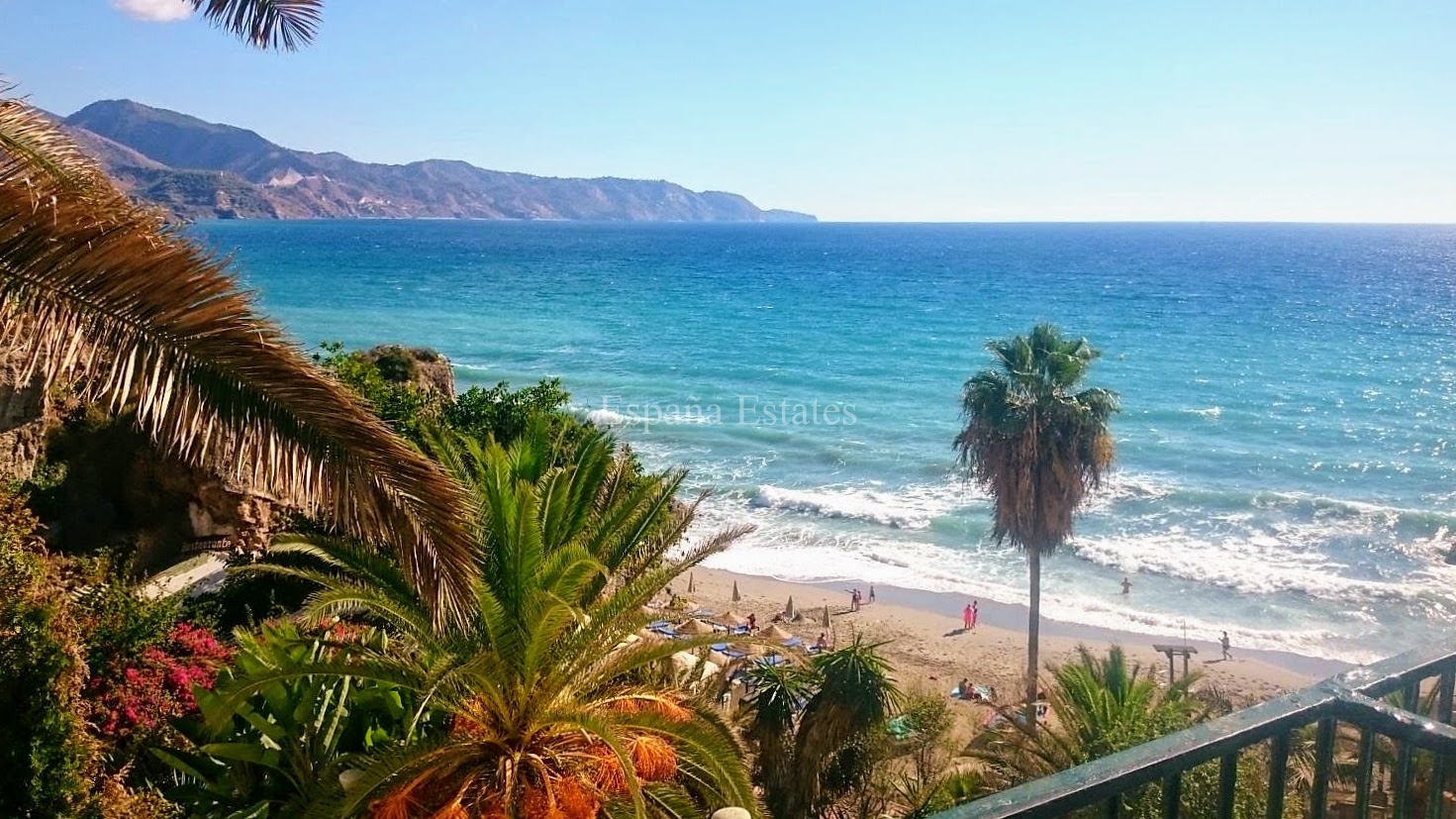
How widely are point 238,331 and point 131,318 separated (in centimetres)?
37

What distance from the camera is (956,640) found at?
77.6ft

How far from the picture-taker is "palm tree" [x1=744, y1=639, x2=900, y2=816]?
11.2 metres

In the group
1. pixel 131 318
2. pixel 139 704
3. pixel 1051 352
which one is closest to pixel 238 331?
pixel 131 318

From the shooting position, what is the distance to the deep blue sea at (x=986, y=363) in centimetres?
2672

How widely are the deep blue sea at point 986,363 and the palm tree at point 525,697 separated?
255cm

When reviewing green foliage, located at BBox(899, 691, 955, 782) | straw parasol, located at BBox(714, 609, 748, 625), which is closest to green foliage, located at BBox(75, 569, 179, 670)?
green foliage, located at BBox(899, 691, 955, 782)

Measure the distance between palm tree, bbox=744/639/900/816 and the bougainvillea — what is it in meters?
5.85

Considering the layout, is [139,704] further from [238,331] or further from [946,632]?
[946,632]

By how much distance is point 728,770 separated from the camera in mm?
7020

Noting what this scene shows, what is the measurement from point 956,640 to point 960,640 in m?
0.10

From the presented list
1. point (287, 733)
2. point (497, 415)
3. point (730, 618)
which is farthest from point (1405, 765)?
point (730, 618)

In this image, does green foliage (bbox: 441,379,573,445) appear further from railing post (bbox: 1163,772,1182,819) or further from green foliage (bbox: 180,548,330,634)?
railing post (bbox: 1163,772,1182,819)

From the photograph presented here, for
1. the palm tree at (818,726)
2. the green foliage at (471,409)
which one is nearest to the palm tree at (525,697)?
the palm tree at (818,726)

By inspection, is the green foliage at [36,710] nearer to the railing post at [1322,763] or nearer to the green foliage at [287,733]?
the green foliage at [287,733]
